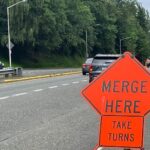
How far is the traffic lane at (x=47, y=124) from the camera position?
1032cm

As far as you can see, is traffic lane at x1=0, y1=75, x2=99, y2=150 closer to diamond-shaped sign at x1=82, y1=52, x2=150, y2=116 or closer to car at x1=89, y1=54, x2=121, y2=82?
diamond-shaped sign at x1=82, y1=52, x2=150, y2=116

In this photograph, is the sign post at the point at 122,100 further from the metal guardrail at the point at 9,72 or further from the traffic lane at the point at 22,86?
the metal guardrail at the point at 9,72

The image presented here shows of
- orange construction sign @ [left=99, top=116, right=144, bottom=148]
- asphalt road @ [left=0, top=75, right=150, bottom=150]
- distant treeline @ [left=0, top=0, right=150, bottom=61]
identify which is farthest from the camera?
distant treeline @ [left=0, top=0, right=150, bottom=61]

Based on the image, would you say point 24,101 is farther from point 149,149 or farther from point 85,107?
point 149,149

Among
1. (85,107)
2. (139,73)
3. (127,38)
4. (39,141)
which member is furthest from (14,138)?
(127,38)

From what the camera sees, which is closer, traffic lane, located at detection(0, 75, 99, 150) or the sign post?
the sign post

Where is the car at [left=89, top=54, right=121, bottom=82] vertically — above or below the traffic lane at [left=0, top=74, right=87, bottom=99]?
above

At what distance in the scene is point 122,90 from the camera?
8.49 metres

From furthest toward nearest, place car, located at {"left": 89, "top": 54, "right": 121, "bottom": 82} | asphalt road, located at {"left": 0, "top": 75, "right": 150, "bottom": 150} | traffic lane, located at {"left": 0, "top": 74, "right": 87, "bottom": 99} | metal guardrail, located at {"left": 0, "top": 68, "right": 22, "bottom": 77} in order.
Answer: metal guardrail, located at {"left": 0, "top": 68, "right": 22, "bottom": 77} < car, located at {"left": 89, "top": 54, "right": 121, "bottom": 82} < traffic lane, located at {"left": 0, "top": 74, "right": 87, "bottom": 99} < asphalt road, located at {"left": 0, "top": 75, "right": 150, "bottom": 150}

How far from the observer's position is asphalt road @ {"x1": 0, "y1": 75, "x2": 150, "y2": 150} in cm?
1023

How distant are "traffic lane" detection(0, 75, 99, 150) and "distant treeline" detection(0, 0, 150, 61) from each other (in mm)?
53157

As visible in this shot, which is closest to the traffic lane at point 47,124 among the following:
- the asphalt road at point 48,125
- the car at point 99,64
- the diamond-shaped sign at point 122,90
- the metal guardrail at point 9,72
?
the asphalt road at point 48,125

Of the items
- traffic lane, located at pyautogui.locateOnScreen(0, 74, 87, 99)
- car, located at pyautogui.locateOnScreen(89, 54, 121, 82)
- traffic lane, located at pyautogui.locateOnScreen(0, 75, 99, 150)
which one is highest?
car, located at pyautogui.locateOnScreen(89, 54, 121, 82)

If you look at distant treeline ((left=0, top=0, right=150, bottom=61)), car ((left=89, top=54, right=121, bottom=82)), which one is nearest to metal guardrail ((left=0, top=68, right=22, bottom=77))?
car ((left=89, top=54, right=121, bottom=82))
